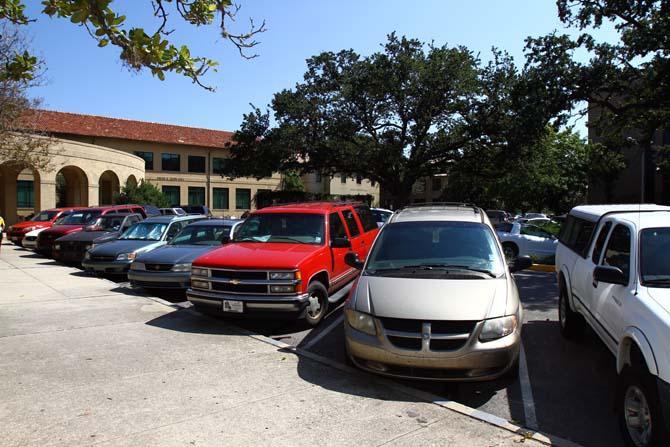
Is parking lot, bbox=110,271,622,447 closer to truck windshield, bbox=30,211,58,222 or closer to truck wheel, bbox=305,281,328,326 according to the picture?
truck wheel, bbox=305,281,328,326

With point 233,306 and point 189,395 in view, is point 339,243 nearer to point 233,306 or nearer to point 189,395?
point 233,306

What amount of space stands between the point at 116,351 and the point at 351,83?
87.6 feet

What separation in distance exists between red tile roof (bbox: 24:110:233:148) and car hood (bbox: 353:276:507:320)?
4653 cm

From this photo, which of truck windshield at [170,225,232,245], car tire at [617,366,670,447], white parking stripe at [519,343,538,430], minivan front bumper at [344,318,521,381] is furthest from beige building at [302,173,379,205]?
car tire at [617,366,670,447]

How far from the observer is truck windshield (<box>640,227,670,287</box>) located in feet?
14.2

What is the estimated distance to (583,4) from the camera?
1734cm

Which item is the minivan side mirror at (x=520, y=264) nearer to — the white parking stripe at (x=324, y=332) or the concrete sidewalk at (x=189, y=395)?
the concrete sidewalk at (x=189, y=395)

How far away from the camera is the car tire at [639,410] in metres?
Result: 3.37

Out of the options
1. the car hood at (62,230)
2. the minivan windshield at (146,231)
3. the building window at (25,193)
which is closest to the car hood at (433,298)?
the minivan windshield at (146,231)

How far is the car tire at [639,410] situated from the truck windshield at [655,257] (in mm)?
885

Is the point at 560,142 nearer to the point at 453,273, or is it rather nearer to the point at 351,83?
the point at 351,83

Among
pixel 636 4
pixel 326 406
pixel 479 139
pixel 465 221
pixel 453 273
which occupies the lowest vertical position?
pixel 326 406

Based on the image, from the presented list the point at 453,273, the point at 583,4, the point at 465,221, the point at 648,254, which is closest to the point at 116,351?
the point at 453,273

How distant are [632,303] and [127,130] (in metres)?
55.2
